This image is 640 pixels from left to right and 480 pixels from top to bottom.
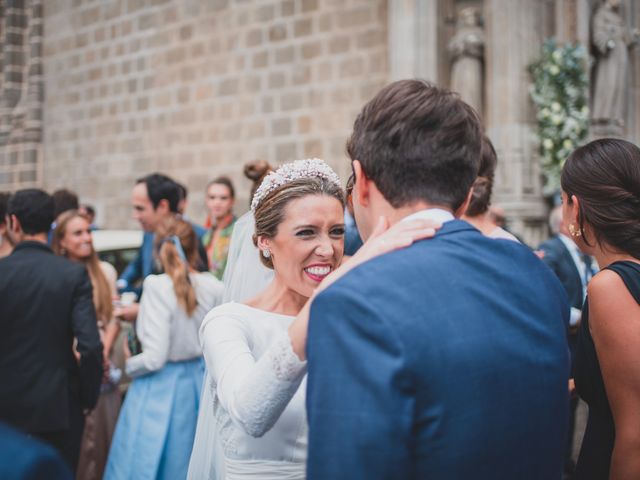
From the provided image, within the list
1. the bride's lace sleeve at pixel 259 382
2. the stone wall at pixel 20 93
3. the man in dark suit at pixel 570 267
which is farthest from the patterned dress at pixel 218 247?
the stone wall at pixel 20 93

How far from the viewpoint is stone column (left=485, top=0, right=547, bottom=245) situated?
25.3ft

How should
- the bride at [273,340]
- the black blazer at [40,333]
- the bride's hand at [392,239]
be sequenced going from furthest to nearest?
the black blazer at [40,333]
the bride at [273,340]
the bride's hand at [392,239]

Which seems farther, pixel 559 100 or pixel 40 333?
pixel 559 100

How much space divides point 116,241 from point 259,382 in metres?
5.56

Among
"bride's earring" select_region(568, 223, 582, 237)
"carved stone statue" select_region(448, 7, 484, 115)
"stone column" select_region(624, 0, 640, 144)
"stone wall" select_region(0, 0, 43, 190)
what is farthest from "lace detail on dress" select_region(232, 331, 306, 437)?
"stone wall" select_region(0, 0, 43, 190)

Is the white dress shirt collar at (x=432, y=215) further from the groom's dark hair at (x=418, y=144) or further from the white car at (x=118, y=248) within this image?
the white car at (x=118, y=248)

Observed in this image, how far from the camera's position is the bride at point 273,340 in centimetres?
160

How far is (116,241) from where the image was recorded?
6844mm

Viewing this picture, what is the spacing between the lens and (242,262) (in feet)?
9.25

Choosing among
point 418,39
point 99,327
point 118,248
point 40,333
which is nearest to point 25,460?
point 40,333

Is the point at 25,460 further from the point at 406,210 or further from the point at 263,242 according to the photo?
the point at 263,242

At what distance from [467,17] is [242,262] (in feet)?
20.8

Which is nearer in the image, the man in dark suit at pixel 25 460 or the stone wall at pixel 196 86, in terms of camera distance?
the man in dark suit at pixel 25 460

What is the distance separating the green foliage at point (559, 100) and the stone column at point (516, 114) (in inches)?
5.4
